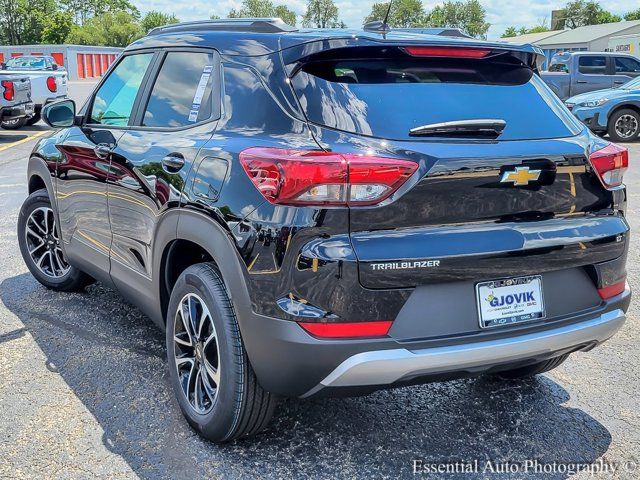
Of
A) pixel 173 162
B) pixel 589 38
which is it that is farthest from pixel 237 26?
pixel 589 38

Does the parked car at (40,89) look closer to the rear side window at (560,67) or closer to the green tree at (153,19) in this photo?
the rear side window at (560,67)

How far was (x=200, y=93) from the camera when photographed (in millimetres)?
3248

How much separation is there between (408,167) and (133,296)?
1.86 m

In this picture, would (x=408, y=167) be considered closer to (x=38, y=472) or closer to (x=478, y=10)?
(x=38, y=472)

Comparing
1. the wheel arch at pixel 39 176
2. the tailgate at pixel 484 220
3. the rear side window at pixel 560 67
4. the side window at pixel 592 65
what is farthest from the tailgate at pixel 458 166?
the rear side window at pixel 560 67

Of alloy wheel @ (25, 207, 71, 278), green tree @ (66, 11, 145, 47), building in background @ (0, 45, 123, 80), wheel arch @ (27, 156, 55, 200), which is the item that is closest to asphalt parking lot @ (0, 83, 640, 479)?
alloy wheel @ (25, 207, 71, 278)

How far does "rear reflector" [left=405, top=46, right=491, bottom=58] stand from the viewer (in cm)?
285

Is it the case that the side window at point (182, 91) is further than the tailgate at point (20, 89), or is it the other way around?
the tailgate at point (20, 89)

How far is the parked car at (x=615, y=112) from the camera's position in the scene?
14711 millimetres

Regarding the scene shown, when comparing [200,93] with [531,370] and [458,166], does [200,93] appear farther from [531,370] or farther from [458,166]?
[531,370]

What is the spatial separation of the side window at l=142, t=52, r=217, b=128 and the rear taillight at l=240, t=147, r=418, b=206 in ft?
2.55

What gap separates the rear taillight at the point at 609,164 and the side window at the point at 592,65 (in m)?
16.4

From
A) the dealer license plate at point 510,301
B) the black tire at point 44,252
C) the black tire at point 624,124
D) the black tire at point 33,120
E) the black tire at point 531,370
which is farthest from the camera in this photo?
the black tire at point 33,120

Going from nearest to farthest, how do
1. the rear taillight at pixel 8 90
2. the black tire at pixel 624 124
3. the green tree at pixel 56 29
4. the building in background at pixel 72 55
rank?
the rear taillight at pixel 8 90 → the black tire at pixel 624 124 → the building in background at pixel 72 55 → the green tree at pixel 56 29
